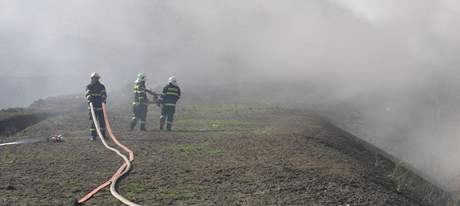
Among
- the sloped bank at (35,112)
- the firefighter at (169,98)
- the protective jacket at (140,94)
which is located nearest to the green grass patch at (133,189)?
the firefighter at (169,98)

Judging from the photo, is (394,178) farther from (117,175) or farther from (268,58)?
(268,58)

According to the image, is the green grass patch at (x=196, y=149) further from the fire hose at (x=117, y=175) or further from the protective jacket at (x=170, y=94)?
the protective jacket at (x=170, y=94)

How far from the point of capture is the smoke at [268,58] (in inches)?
1248

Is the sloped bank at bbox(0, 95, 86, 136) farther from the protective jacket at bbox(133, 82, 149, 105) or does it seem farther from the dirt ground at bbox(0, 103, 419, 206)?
the protective jacket at bbox(133, 82, 149, 105)

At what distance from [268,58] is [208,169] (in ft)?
144

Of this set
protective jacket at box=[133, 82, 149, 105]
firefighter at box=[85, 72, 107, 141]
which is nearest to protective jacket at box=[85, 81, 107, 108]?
firefighter at box=[85, 72, 107, 141]

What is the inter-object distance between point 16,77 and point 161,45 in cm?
2104

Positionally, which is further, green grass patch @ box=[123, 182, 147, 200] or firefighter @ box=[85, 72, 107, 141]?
firefighter @ box=[85, 72, 107, 141]

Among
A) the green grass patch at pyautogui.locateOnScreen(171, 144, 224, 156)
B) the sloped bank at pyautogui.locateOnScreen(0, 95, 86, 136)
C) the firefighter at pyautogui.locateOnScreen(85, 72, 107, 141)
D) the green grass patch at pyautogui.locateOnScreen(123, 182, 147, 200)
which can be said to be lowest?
the sloped bank at pyautogui.locateOnScreen(0, 95, 86, 136)

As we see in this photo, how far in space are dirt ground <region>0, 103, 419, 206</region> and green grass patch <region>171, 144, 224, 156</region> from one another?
0.03 m

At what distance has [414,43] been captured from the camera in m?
57.7

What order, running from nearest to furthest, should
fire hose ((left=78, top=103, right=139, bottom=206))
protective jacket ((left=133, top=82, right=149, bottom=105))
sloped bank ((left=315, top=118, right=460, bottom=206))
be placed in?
fire hose ((left=78, top=103, right=139, bottom=206))
sloped bank ((left=315, top=118, right=460, bottom=206))
protective jacket ((left=133, top=82, right=149, bottom=105))

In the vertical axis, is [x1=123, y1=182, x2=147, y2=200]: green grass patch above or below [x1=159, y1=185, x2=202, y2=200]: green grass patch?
below

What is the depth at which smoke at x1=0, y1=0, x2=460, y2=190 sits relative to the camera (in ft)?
104
